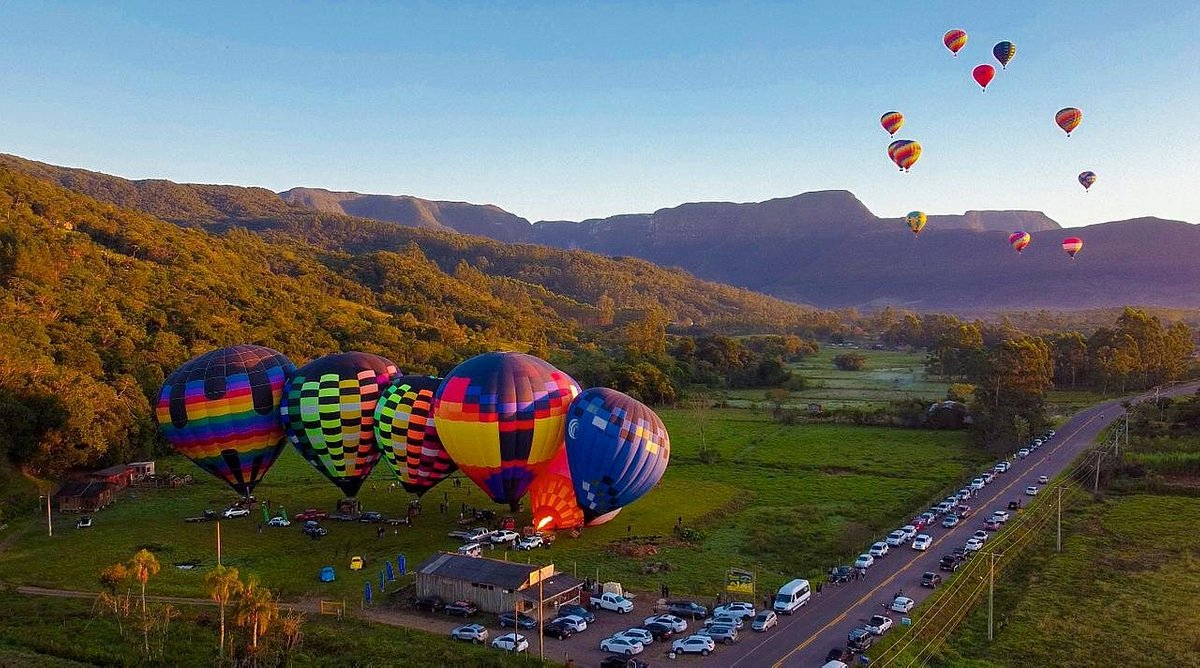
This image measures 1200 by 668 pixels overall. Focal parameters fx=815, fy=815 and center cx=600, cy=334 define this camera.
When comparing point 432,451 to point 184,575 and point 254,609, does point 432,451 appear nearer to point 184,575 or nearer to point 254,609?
point 184,575

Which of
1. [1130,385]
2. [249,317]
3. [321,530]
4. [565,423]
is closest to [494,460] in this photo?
[565,423]

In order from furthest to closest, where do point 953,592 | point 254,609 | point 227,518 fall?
point 227,518
point 953,592
point 254,609

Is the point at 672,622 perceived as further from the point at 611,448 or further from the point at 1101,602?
the point at 1101,602

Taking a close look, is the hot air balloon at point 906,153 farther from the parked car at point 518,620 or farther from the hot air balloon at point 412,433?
the parked car at point 518,620

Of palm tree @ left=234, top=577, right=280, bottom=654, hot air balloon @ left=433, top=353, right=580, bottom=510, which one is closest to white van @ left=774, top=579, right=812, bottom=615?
hot air balloon @ left=433, top=353, right=580, bottom=510

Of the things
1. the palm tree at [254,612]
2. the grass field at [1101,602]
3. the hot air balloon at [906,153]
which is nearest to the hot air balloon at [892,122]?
the hot air balloon at [906,153]

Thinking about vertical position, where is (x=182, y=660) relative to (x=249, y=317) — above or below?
below
